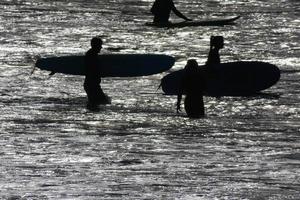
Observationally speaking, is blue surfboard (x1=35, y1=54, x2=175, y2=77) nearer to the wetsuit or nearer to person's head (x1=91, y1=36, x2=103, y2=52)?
the wetsuit

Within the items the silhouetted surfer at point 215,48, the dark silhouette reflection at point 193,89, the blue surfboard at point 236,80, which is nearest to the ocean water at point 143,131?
the dark silhouette reflection at point 193,89

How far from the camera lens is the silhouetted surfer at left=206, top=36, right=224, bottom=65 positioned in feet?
92.5

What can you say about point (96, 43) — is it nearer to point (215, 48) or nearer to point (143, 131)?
point (215, 48)

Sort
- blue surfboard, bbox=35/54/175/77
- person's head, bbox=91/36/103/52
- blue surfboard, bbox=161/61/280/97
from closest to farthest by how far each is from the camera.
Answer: person's head, bbox=91/36/103/52
blue surfboard, bbox=161/61/280/97
blue surfboard, bbox=35/54/175/77

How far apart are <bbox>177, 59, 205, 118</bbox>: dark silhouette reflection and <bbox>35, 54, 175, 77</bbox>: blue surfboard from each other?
5.90m

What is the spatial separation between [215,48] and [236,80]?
1.71m

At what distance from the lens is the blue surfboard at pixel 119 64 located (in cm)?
3250

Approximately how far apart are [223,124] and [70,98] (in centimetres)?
472

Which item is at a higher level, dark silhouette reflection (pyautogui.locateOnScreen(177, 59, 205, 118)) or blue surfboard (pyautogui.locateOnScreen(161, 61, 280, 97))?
dark silhouette reflection (pyautogui.locateOnScreen(177, 59, 205, 118))

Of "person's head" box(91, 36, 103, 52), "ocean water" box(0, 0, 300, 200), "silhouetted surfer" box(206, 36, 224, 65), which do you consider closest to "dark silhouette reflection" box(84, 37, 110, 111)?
"person's head" box(91, 36, 103, 52)

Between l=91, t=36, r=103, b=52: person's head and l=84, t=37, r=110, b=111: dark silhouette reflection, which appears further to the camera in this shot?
l=84, t=37, r=110, b=111: dark silhouette reflection

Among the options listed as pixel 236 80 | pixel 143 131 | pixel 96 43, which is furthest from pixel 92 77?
pixel 236 80

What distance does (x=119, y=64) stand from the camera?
32.6 m

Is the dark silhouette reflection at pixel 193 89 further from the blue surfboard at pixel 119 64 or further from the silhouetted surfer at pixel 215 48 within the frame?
the blue surfboard at pixel 119 64
